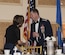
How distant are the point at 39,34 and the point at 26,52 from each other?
1.97ft

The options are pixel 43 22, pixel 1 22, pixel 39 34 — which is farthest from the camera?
pixel 1 22

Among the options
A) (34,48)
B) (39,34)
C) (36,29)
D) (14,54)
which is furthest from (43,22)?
(14,54)

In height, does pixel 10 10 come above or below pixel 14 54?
above

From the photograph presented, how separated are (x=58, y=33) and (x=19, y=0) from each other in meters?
2.34

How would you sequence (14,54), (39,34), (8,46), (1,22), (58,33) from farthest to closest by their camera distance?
(1,22), (58,33), (39,34), (8,46), (14,54)

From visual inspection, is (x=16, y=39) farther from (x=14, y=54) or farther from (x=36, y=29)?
(x=14, y=54)

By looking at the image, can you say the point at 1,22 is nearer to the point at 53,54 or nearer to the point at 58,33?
the point at 58,33

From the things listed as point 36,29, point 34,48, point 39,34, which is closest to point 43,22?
point 36,29

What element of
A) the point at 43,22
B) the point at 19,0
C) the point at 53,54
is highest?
the point at 19,0

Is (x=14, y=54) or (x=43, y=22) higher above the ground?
(x=43, y=22)

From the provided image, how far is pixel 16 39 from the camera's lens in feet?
11.6

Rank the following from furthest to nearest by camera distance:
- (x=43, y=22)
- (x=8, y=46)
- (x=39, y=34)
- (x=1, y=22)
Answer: (x=1, y=22) < (x=43, y=22) < (x=39, y=34) < (x=8, y=46)

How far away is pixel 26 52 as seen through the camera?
286 cm

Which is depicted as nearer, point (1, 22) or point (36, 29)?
point (36, 29)
